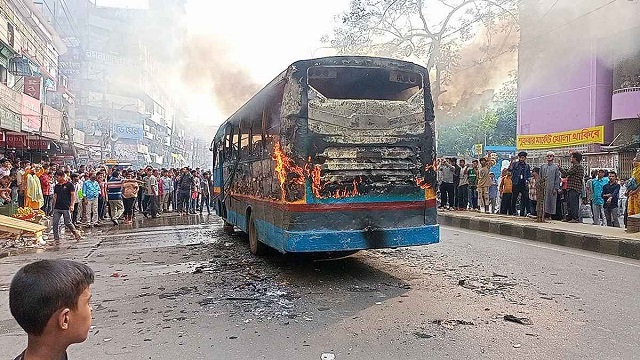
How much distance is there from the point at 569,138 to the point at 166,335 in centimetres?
2205

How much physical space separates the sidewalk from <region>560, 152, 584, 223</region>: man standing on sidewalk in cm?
70

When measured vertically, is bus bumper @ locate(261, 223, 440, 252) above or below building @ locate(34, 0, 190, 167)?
below

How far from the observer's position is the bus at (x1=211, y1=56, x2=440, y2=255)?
6.84 meters

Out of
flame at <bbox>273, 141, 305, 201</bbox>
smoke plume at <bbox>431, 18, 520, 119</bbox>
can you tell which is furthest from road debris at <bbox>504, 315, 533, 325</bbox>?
smoke plume at <bbox>431, 18, 520, 119</bbox>

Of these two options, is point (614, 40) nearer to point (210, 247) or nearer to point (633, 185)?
point (633, 185)

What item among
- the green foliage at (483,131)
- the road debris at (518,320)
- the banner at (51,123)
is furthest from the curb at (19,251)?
the green foliage at (483,131)

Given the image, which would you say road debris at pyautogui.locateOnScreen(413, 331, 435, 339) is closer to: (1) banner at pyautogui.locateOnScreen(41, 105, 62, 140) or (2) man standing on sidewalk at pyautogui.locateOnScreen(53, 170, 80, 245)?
(2) man standing on sidewalk at pyautogui.locateOnScreen(53, 170, 80, 245)

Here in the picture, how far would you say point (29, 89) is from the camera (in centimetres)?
2553

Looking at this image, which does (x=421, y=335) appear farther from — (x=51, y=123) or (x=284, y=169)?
(x=51, y=123)

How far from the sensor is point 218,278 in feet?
24.0

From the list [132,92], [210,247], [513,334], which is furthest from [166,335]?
[132,92]

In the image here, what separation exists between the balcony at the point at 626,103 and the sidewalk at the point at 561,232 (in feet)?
32.7

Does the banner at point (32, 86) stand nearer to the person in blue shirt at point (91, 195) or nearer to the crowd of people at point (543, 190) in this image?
the person in blue shirt at point (91, 195)

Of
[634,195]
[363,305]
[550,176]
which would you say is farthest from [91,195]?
[634,195]
